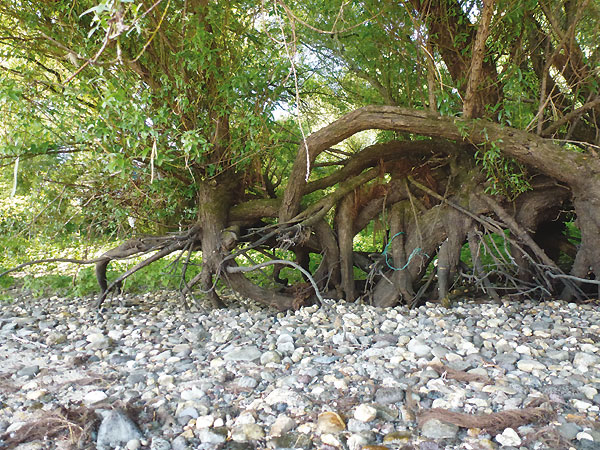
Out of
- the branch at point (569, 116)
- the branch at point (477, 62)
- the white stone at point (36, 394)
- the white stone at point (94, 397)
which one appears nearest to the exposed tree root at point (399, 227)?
the branch at point (477, 62)

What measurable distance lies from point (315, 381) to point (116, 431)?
3.65ft

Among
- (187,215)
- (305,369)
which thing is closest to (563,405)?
(305,369)

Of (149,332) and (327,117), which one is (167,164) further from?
(327,117)

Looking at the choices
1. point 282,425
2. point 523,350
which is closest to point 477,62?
point 523,350

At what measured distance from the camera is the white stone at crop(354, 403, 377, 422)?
2420 millimetres

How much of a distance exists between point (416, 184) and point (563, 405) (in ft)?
9.82

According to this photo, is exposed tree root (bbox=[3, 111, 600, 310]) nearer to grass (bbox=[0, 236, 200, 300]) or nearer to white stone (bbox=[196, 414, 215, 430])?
grass (bbox=[0, 236, 200, 300])

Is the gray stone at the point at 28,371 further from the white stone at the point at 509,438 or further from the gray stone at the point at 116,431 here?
the white stone at the point at 509,438

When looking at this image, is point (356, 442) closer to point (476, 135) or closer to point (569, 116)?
point (476, 135)

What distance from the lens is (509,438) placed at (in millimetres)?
2188

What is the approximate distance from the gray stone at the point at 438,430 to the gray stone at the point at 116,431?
1347mm

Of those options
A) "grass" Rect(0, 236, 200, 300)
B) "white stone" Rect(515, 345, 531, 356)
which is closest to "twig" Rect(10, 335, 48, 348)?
"grass" Rect(0, 236, 200, 300)

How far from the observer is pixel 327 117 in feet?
22.0

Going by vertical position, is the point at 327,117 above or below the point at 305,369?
above
